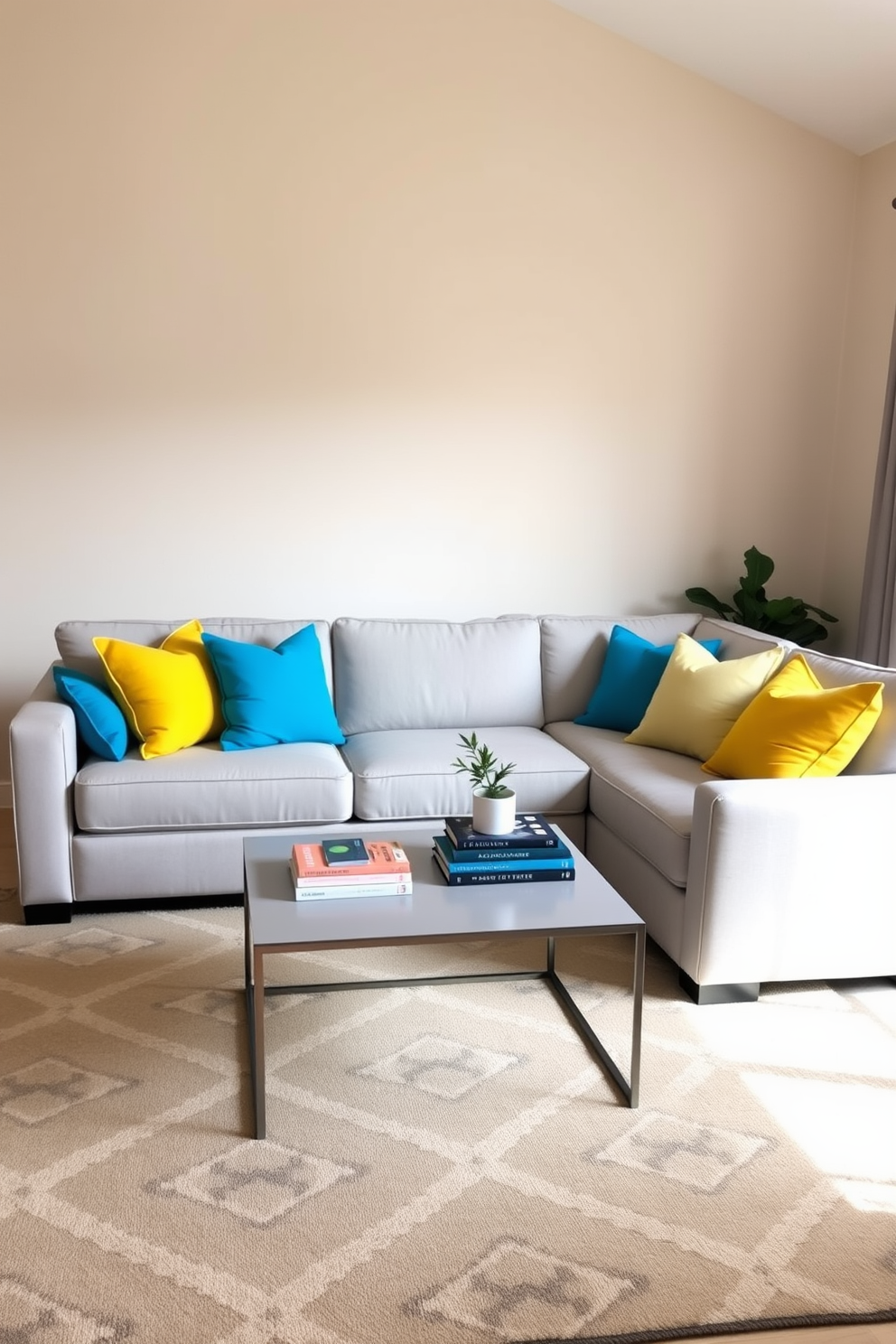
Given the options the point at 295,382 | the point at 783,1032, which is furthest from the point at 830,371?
the point at 783,1032

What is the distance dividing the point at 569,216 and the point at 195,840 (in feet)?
9.36

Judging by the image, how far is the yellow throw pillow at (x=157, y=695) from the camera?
351 centimetres

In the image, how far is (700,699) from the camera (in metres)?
Answer: 3.60

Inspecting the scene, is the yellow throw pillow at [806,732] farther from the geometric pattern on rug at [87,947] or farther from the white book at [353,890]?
the geometric pattern on rug at [87,947]

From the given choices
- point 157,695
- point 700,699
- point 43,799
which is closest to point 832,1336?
point 700,699

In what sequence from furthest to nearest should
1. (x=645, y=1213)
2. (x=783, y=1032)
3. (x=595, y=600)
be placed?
(x=595, y=600) → (x=783, y=1032) → (x=645, y=1213)

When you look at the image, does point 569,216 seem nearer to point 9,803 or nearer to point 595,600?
point 595,600

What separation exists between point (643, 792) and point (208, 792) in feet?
4.21

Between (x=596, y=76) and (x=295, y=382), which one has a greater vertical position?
(x=596, y=76)

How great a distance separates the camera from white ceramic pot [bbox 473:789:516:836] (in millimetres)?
2676

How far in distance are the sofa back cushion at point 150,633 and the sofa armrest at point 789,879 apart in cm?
166

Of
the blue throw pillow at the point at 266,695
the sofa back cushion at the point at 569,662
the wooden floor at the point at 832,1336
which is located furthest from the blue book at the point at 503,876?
the sofa back cushion at the point at 569,662

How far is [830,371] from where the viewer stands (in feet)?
15.8

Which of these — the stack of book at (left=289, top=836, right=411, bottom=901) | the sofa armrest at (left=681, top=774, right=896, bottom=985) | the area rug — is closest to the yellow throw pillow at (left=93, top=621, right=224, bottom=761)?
the area rug
